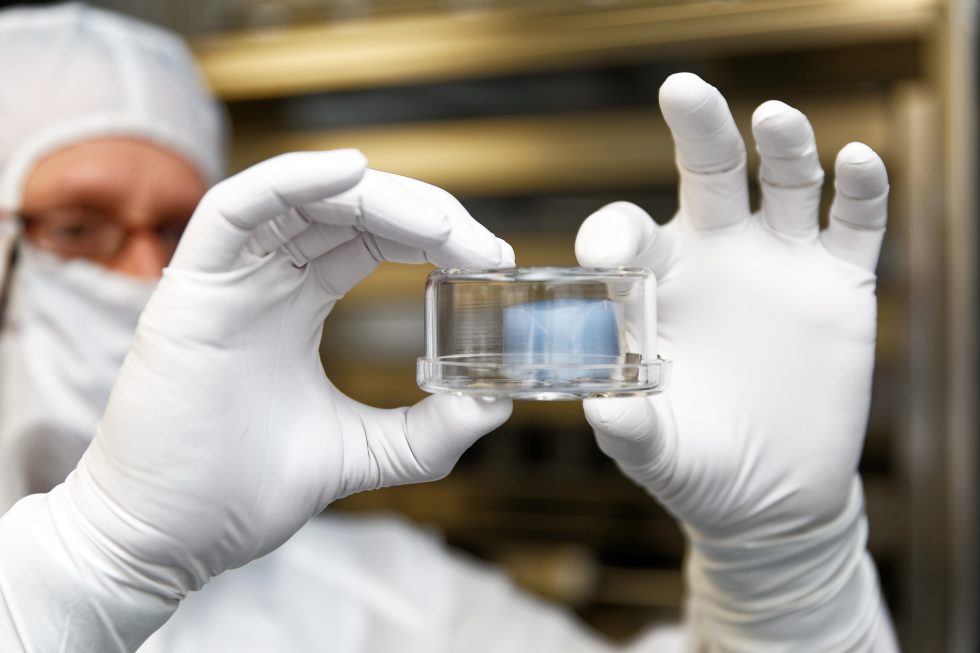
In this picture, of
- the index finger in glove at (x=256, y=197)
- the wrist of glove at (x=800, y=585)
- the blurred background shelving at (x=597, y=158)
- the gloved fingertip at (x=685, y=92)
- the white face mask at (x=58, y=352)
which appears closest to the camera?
the index finger in glove at (x=256, y=197)

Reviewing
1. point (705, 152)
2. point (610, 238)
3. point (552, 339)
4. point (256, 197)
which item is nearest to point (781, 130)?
point (705, 152)

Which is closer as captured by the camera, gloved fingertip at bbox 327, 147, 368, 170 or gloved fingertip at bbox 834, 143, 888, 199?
gloved fingertip at bbox 327, 147, 368, 170

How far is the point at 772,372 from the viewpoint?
78cm

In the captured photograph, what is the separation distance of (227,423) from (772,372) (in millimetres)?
460

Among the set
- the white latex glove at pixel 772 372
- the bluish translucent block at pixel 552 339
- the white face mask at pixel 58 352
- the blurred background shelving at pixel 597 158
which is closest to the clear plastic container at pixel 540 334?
the bluish translucent block at pixel 552 339

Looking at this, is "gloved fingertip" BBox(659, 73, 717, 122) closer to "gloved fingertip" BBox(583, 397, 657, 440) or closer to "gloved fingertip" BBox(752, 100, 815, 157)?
"gloved fingertip" BBox(752, 100, 815, 157)

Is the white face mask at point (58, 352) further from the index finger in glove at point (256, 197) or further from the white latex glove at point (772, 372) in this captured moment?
the white latex glove at point (772, 372)

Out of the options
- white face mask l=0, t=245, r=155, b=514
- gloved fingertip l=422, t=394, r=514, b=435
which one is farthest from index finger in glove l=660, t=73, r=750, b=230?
white face mask l=0, t=245, r=155, b=514

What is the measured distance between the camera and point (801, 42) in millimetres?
1546

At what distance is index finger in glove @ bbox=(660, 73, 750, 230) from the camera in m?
0.69

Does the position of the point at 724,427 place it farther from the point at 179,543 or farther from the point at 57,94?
the point at 57,94

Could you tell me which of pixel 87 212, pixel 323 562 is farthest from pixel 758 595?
pixel 87 212

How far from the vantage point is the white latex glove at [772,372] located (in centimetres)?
75

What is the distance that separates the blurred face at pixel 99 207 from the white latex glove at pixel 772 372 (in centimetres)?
65
